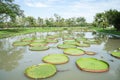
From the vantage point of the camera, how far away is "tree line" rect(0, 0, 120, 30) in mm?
36969

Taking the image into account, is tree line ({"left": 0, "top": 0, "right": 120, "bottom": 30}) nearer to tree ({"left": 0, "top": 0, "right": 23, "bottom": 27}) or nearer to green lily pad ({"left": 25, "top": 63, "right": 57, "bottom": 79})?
tree ({"left": 0, "top": 0, "right": 23, "bottom": 27})

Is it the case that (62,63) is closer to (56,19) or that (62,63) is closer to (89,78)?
(89,78)

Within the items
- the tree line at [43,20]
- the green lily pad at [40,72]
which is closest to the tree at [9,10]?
the tree line at [43,20]

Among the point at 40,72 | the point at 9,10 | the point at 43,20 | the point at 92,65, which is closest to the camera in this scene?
the point at 40,72

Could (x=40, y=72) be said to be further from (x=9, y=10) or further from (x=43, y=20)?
(x=43, y=20)

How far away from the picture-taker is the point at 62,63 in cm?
1019

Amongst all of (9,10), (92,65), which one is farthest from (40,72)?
(9,10)

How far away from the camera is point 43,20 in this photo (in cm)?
7469

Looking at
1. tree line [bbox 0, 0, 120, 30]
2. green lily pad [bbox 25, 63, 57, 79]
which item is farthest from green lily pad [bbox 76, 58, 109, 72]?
tree line [bbox 0, 0, 120, 30]

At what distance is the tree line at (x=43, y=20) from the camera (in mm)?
36969

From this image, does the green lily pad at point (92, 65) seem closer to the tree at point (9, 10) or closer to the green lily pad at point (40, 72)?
the green lily pad at point (40, 72)

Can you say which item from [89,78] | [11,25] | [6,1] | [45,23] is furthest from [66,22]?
[89,78]

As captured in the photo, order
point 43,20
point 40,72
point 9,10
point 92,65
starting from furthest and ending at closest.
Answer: point 43,20, point 9,10, point 92,65, point 40,72

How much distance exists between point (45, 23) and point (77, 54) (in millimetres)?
62264
